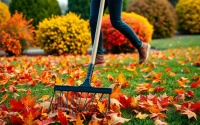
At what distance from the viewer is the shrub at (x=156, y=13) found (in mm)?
13891

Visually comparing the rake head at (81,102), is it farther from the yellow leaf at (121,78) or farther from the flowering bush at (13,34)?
the flowering bush at (13,34)

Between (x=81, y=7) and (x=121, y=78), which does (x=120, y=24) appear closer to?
(x=121, y=78)

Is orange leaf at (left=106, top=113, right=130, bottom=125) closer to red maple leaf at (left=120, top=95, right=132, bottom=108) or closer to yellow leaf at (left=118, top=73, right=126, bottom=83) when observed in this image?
red maple leaf at (left=120, top=95, right=132, bottom=108)

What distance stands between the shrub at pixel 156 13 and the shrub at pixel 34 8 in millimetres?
4248

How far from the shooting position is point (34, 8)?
37.6 feet

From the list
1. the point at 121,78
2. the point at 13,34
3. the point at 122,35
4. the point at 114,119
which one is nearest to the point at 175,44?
the point at 122,35

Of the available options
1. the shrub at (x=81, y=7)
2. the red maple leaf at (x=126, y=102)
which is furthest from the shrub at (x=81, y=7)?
the red maple leaf at (x=126, y=102)

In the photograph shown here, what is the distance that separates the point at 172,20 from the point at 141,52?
11.2 m

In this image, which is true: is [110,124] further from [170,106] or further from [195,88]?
[195,88]

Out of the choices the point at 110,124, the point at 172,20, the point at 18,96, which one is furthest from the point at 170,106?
the point at 172,20

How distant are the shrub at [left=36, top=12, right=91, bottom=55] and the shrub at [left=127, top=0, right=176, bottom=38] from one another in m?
6.38

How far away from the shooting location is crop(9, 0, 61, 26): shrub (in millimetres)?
11281

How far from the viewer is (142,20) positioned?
352 inches

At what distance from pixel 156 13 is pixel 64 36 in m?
7.41
